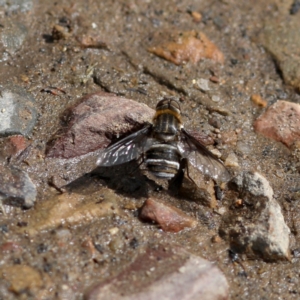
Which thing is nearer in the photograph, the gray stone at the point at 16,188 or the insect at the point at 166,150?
the gray stone at the point at 16,188

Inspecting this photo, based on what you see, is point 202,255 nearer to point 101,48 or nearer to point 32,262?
point 32,262

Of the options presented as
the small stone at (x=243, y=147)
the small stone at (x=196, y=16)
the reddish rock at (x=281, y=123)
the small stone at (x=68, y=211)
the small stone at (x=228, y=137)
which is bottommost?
the small stone at (x=68, y=211)

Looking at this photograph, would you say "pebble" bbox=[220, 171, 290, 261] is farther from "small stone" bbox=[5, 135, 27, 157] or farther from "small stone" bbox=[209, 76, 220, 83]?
"small stone" bbox=[5, 135, 27, 157]

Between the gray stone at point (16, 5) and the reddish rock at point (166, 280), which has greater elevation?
the gray stone at point (16, 5)

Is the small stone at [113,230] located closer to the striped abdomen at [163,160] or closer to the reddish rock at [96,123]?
the striped abdomen at [163,160]

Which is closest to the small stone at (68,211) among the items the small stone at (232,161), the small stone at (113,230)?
the small stone at (113,230)

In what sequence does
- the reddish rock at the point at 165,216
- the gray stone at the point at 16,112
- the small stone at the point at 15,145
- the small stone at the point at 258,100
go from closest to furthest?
1. the reddish rock at the point at 165,216
2. the small stone at the point at 15,145
3. the gray stone at the point at 16,112
4. the small stone at the point at 258,100

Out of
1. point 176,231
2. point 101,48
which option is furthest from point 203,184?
point 101,48
